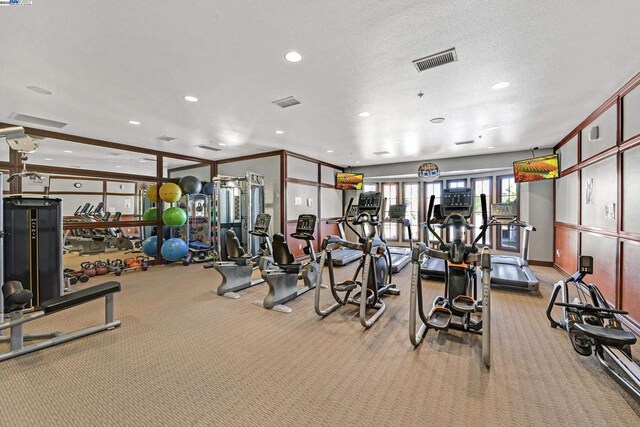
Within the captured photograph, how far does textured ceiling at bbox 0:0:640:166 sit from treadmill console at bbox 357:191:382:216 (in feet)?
4.33

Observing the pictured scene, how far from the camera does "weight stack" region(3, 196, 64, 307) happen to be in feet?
10.2

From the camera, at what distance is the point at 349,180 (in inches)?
349

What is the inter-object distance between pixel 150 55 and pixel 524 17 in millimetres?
3318

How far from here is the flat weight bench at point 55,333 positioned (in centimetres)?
251

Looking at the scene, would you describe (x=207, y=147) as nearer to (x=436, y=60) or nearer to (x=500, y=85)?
(x=436, y=60)

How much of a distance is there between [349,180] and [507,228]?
5040 mm

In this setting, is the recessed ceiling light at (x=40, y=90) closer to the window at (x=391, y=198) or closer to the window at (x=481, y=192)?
the window at (x=391, y=198)

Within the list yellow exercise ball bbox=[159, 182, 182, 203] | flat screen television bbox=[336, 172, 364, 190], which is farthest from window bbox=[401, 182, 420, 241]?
yellow exercise ball bbox=[159, 182, 182, 203]

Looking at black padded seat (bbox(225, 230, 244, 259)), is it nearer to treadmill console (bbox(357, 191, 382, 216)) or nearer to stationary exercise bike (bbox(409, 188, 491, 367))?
treadmill console (bbox(357, 191, 382, 216))

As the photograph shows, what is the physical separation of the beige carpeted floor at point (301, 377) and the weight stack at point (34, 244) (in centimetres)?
52

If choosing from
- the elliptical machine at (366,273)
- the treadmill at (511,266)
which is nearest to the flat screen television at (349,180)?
the treadmill at (511,266)

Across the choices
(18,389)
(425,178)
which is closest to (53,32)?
(18,389)

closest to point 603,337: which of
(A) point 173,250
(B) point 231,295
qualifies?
(B) point 231,295

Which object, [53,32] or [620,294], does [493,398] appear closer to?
[620,294]
